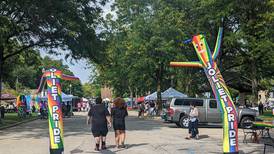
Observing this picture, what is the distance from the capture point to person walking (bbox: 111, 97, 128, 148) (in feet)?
48.0

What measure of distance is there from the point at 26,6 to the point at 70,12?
2641 mm

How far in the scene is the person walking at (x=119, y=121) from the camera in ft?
48.0

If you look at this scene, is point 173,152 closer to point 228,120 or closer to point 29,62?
point 228,120

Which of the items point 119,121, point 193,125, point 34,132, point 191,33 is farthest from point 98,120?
point 191,33

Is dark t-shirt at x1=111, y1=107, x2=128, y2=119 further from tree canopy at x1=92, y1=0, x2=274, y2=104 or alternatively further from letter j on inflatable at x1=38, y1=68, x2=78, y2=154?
tree canopy at x1=92, y1=0, x2=274, y2=104

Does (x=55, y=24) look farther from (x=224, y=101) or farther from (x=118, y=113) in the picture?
(x=224, y=101)

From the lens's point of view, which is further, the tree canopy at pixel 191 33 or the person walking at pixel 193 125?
the tree canopy at pixel 191 33

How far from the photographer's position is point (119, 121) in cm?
1464

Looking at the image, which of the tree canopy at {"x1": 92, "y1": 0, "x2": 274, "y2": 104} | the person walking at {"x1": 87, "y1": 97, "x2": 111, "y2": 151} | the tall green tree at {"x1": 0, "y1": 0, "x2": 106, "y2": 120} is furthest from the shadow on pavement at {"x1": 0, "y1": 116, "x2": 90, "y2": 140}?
the tree canopy at {"x1": 92, "y1": 0, "x2": 274, "y2": 104}

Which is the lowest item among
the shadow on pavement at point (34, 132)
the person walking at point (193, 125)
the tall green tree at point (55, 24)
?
the shadow on pavement at point (34, 132)

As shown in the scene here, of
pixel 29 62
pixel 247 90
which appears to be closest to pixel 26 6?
pixel 29 62

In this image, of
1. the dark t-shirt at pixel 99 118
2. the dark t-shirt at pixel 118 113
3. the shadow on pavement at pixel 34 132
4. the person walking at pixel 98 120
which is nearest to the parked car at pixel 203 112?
the shadow on pavement at pixel 34 132

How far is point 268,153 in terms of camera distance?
1360 centimetres

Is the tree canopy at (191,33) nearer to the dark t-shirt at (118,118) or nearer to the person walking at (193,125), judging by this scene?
the person walking at (193,125)
